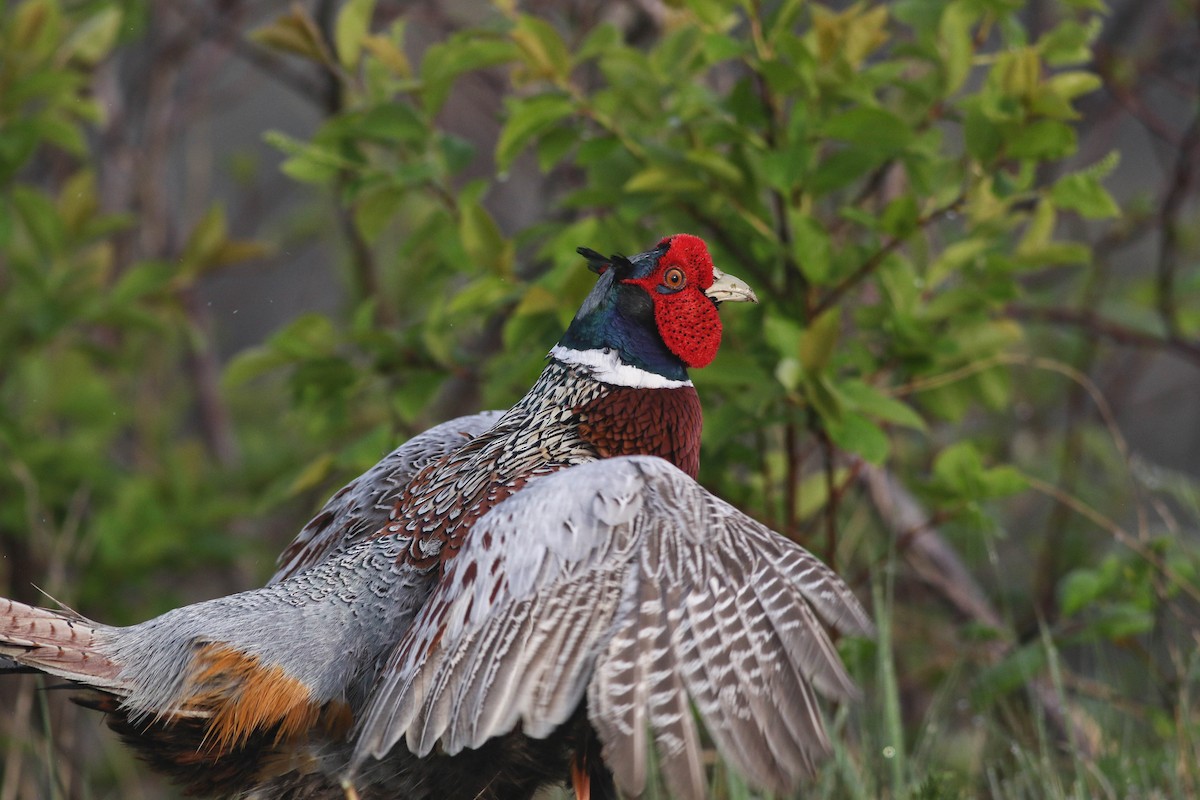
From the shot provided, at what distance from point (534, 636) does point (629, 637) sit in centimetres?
18

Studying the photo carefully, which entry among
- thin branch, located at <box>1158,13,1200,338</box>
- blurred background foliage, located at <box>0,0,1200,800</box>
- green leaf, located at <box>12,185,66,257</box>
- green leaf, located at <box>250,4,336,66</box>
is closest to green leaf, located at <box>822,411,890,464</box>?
blurred background foliage, located at <box>0,0,1200,800</box>

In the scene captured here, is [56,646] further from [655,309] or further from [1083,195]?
[1083,195]

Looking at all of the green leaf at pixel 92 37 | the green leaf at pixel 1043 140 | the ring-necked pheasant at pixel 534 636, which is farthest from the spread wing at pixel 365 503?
the green leaf at pixel 92 37

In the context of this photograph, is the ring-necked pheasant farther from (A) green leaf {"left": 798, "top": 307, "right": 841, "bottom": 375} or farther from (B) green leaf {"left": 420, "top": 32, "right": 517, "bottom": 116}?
(B) green leaf {"left": 420, "top": 32, "right": 517, "bottom": 116}

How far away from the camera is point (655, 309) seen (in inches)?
128

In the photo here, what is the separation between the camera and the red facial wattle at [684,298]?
323 cm

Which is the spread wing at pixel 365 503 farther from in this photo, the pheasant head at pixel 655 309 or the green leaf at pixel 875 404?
the green leaf at pixel 875 404

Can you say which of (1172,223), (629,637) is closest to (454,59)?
(629,637)

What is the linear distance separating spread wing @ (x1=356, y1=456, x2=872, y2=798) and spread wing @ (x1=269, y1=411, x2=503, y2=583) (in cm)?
63

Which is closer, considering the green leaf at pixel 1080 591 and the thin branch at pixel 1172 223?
the green leaf at pixel 1080 591

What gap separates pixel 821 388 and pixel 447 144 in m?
1.28

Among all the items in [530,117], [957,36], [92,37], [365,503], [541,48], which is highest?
[92,37]

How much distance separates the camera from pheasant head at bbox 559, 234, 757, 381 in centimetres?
322

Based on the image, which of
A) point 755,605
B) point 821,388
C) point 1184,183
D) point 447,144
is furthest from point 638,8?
point 755,605
